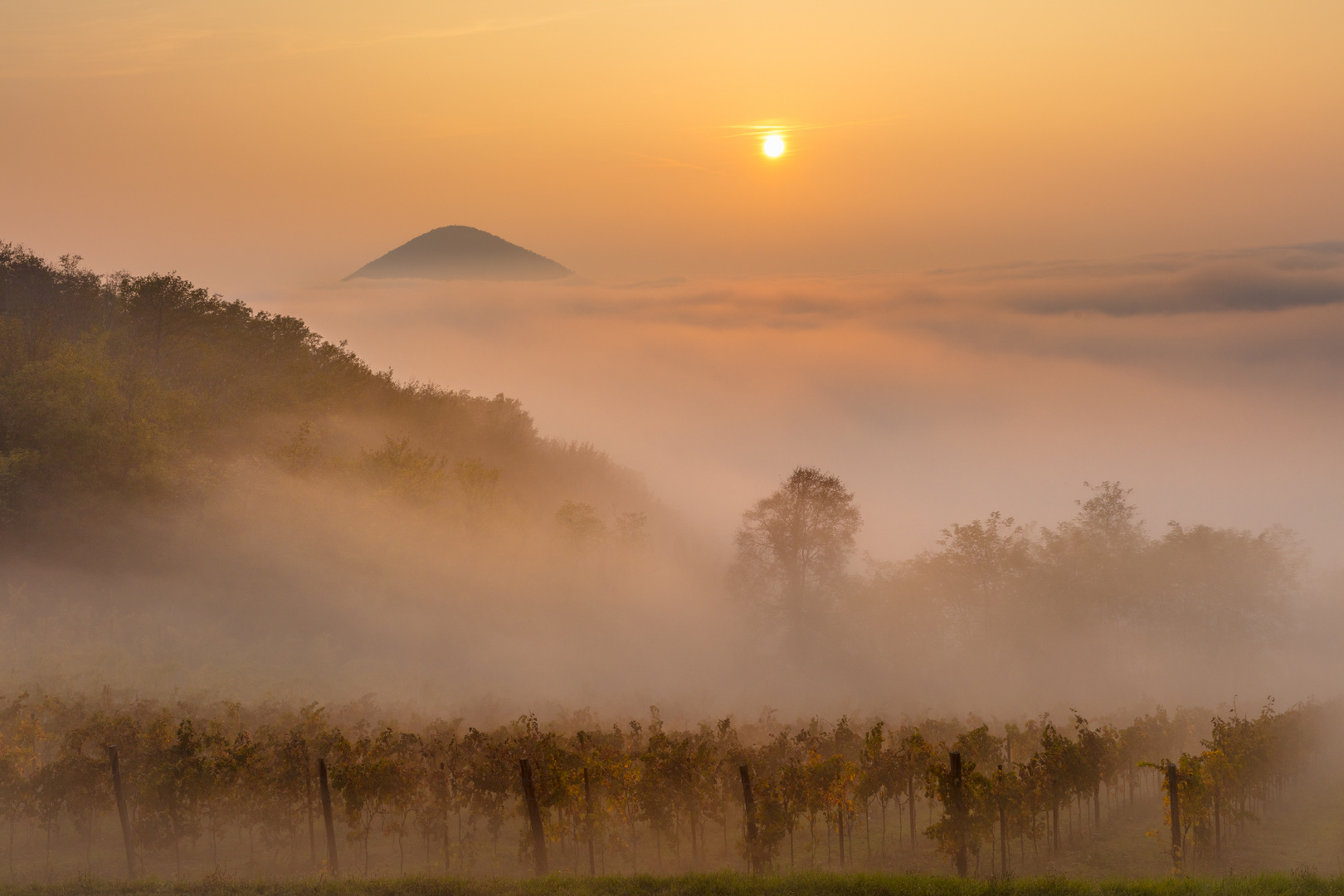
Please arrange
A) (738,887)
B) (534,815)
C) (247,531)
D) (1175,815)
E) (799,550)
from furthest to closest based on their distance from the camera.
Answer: (799,550)
(247,531)
(1175,815)
(534,815)
(738,887)

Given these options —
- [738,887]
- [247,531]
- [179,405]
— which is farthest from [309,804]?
[179,405]

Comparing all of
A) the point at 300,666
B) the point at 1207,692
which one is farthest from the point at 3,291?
the point at 1207,692

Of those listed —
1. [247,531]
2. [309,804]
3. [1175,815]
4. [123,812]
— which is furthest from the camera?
[247,531]

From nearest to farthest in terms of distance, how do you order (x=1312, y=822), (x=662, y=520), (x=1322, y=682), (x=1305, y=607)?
(x=1312, y=822), (x=1322, y=682), (x=1305, y=607), (x=662, y=520)

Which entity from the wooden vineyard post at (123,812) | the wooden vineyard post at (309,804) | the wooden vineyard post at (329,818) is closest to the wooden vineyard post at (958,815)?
the wooden vineyard post at (329,818)

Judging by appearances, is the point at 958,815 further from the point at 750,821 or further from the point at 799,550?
the point at 799,550

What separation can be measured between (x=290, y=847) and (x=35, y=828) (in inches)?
337

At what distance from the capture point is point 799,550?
72.8 meters

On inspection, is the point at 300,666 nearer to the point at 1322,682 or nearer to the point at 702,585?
the point at 702,585

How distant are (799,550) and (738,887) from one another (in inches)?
2074

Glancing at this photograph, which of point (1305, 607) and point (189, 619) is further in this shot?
point (1305, 607)

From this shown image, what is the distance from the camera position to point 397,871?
29141 mm

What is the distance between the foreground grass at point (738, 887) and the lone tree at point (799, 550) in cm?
5089

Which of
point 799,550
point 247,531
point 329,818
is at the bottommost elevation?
point 329,818
